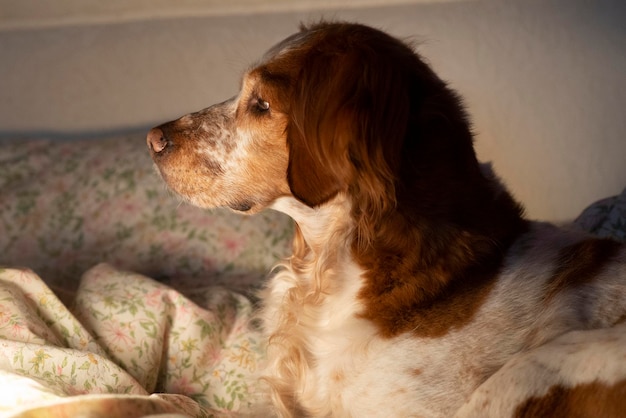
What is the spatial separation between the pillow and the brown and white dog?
26.1 inches

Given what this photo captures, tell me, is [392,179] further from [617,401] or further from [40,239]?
[40,239]

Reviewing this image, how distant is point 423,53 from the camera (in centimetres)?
240

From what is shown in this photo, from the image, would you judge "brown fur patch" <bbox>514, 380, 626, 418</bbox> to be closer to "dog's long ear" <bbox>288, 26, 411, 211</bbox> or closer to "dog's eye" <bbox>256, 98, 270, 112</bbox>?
"dog's long ear" <bbox>288, 26, 411, 211</bbox>

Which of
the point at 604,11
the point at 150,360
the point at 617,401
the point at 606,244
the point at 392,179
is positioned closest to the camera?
the point at 617,401

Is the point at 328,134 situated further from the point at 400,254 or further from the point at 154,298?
the point at 154,298

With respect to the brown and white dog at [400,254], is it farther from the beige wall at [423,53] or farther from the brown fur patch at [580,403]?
the beige wall at [423,53]

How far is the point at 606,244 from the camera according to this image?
136 cm

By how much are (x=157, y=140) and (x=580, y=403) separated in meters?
0.93

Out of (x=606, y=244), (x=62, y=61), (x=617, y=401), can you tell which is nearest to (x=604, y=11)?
(x=606, y=244)

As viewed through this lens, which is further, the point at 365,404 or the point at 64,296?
the point at 64,296

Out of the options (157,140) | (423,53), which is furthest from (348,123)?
(423,53)

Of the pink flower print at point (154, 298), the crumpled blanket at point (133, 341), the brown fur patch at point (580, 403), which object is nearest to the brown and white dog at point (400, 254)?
the brown fur patch at point (580, 403)

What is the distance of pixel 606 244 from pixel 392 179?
18.2 inches

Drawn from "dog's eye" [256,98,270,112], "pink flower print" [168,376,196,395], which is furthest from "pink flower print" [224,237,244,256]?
"dog's eye" [256,98,270,112]
